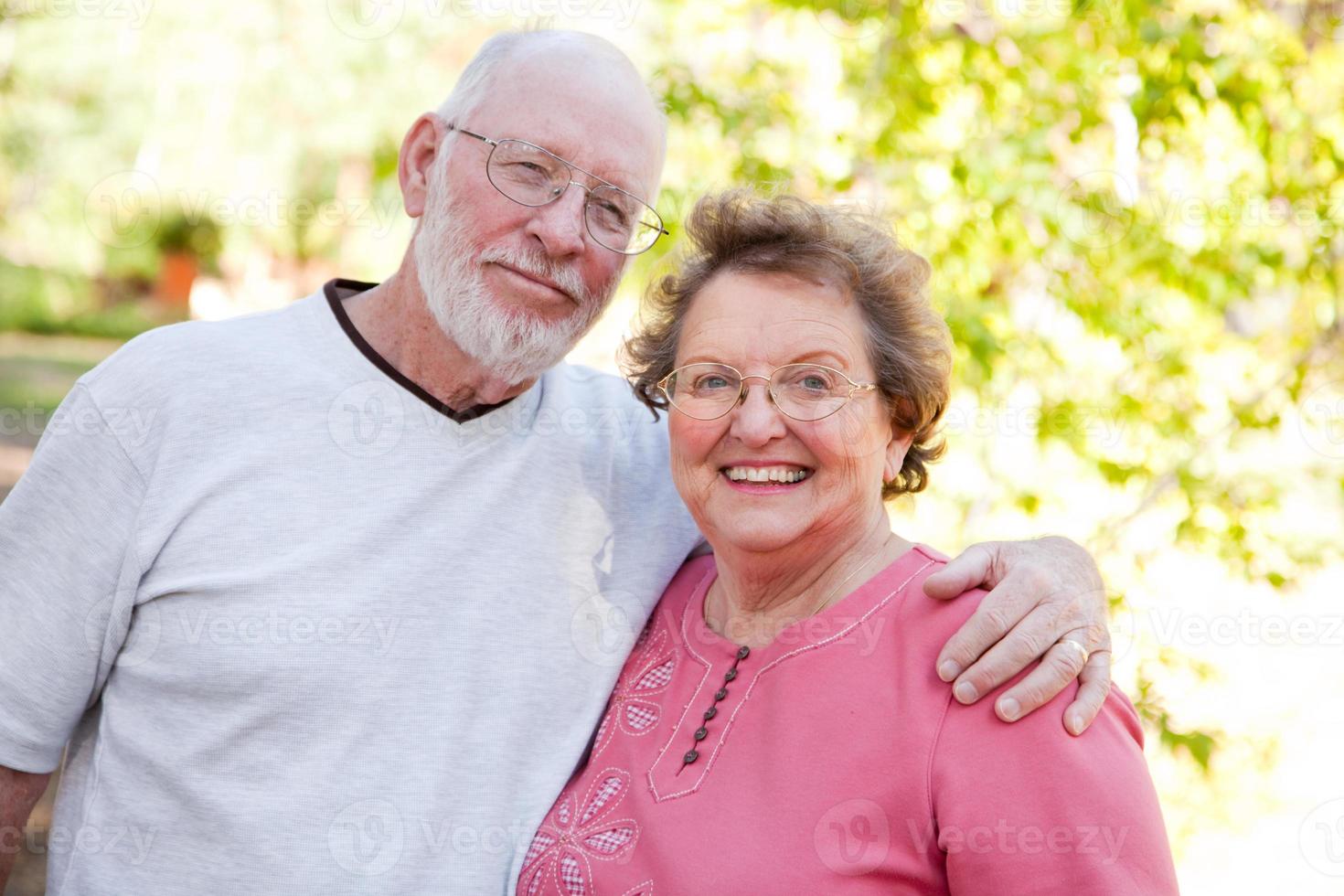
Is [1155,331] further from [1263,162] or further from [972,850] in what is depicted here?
[972,850]

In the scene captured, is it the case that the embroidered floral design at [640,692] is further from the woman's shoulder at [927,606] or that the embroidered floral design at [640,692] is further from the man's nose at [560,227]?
the man's nose at [560,227]

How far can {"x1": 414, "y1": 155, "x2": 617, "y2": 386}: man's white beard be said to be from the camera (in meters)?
2.33

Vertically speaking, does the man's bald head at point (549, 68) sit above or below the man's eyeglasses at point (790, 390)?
above

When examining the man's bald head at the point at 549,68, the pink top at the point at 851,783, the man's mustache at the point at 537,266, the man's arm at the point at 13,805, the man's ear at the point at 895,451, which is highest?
the man's bald head at the point at 549,68

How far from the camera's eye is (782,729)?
194 centimetres

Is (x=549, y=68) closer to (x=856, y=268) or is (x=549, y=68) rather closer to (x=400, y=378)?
(x=400, y=378)

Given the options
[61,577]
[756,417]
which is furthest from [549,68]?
[61,577]

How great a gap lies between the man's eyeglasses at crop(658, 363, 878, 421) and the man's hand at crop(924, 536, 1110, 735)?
356mm

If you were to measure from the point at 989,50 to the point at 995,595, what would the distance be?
2.37 m

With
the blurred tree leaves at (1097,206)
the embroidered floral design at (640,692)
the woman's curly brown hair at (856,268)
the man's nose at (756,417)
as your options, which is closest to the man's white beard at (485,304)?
the woman's curly brown hair at (856,268)

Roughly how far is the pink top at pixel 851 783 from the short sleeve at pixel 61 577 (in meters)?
0.93

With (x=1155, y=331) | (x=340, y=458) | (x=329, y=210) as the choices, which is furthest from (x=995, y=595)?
(x=329, y=210)

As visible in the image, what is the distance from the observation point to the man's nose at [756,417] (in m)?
2.02

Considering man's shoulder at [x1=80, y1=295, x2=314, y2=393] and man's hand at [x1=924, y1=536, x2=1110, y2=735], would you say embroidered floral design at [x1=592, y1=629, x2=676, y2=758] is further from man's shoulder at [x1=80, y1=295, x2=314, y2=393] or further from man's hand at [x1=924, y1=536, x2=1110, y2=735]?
man's shoulder at [x1=80, y1=295, x2=314, y2=393]
